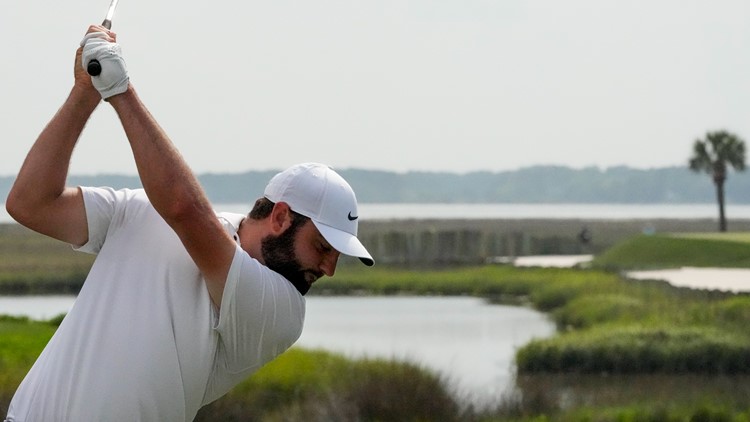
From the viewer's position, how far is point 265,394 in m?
13.7

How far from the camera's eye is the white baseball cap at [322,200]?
314 centimetres

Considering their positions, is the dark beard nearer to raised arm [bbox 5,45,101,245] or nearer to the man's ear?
the man's ear

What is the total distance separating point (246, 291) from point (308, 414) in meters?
8.89

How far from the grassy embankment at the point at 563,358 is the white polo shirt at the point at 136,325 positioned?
8.47 meters

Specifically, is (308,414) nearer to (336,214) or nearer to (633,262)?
(336,214)

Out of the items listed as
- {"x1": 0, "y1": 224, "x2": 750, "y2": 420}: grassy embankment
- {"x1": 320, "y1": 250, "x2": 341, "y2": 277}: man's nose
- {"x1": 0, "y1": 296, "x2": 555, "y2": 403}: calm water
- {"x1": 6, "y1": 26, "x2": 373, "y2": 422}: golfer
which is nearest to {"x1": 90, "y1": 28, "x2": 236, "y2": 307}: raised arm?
{"x1": 6, "y1": 26, "x2": 373, "y2": 422}: golfer

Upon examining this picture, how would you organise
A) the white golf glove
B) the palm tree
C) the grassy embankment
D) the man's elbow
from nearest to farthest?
the white golf glove
the man's elbow
the grassy embankment
the palm tree

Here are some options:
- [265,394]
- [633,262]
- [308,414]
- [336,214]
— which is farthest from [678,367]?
[633,262]

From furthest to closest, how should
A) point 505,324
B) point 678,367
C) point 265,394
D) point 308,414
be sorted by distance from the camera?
point 505,324
point 678,367
point 265,394
point 308,414

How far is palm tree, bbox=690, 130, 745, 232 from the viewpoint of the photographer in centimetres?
6638

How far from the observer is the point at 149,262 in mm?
2992

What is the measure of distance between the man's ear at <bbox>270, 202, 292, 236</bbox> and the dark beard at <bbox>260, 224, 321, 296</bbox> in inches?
0.5

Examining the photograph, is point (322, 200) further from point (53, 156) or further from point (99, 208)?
point (53, 156)

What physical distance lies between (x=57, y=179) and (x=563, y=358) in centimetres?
1850
